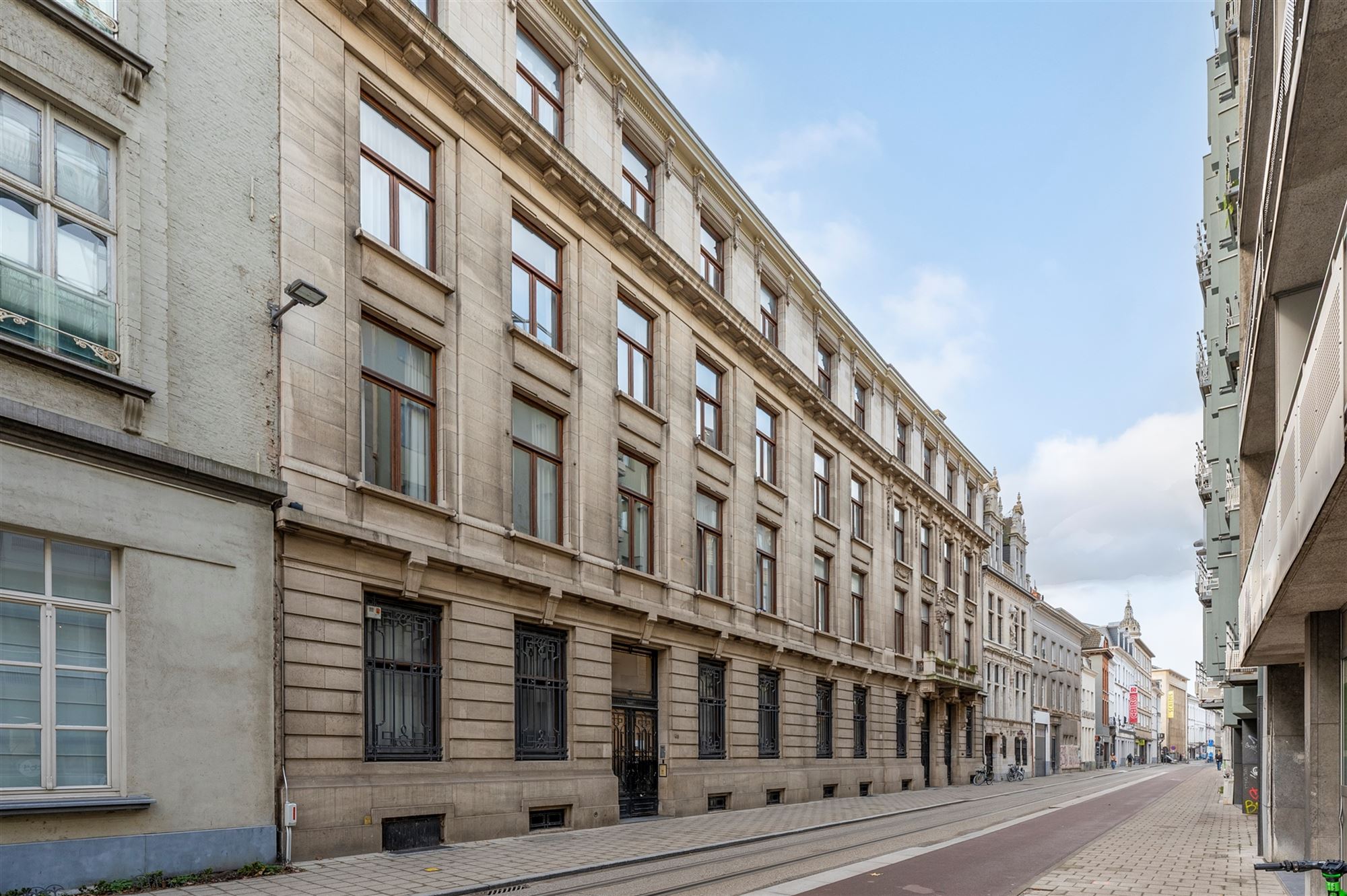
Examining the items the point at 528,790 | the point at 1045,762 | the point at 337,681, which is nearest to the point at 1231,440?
the point at 528,790

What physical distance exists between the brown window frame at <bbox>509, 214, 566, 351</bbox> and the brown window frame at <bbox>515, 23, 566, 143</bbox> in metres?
1.82

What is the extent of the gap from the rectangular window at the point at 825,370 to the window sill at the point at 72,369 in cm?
2589

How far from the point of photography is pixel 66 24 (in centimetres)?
1195

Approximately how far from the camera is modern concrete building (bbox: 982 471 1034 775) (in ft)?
186

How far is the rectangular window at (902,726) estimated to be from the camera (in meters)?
41.0

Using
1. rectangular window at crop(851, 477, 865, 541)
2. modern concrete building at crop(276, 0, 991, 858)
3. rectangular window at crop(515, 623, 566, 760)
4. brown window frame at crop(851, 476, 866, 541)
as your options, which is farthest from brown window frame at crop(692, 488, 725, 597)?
rectangular window at crop(851, 477, 865, 541)

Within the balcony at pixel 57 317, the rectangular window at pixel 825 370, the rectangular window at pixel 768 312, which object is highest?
the rectangular window at pixel 768 312

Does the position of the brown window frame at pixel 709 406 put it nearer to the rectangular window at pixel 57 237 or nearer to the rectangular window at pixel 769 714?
the rectangular window at pixel 769 714

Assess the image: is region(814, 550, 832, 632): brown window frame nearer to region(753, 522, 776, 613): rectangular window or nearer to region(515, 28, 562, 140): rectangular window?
region(753, 522, 776, 613): rectangular window

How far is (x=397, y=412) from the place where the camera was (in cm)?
1684

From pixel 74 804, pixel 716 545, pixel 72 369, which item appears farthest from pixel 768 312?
pixel 74 804

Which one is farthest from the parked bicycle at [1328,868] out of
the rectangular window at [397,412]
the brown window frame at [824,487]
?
the brown window frame at [824,487]

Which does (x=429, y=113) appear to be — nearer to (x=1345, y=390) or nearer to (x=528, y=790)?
(x=528, y=790)

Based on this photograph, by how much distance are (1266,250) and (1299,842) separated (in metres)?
9.22
